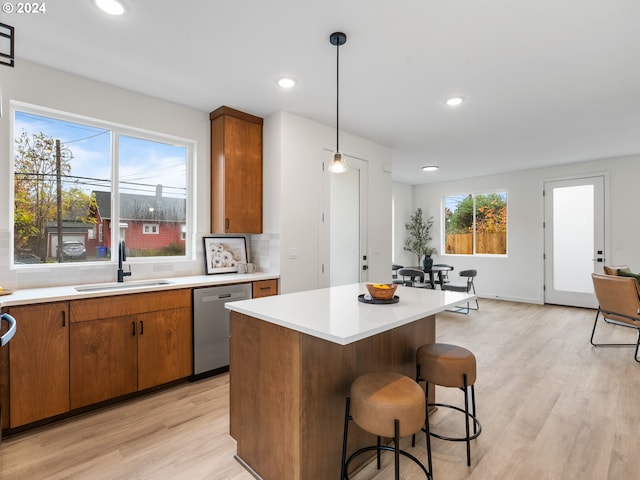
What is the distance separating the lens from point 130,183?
331cm

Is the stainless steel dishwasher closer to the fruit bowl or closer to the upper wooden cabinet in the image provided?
the upper wooden cabinet

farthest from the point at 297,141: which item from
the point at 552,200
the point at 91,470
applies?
the point at 552,200

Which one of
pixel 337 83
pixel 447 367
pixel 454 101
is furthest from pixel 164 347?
pixel 454 101

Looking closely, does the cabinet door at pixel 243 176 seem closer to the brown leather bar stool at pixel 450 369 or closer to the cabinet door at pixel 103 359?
the cabinet door at pixel 103 359

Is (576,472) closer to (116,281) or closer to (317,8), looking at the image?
(317,8)

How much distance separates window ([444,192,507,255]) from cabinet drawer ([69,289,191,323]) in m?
6.42

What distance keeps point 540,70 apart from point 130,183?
382 cm

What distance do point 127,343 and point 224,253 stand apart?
1.39m

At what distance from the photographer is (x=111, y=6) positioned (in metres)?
2.01

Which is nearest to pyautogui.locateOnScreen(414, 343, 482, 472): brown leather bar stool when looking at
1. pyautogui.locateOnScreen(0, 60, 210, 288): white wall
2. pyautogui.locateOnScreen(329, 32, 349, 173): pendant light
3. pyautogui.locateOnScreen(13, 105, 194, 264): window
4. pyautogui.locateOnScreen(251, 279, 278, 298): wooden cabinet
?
pyautogui.locateOnScreen(329, 32, 349, 173): pendant light

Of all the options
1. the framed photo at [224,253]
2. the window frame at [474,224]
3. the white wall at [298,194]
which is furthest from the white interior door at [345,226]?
the window frame at [474,224]

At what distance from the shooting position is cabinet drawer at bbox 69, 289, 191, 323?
2.43 metres

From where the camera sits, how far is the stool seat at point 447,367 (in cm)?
196

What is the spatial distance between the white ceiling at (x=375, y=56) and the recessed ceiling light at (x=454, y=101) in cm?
7
